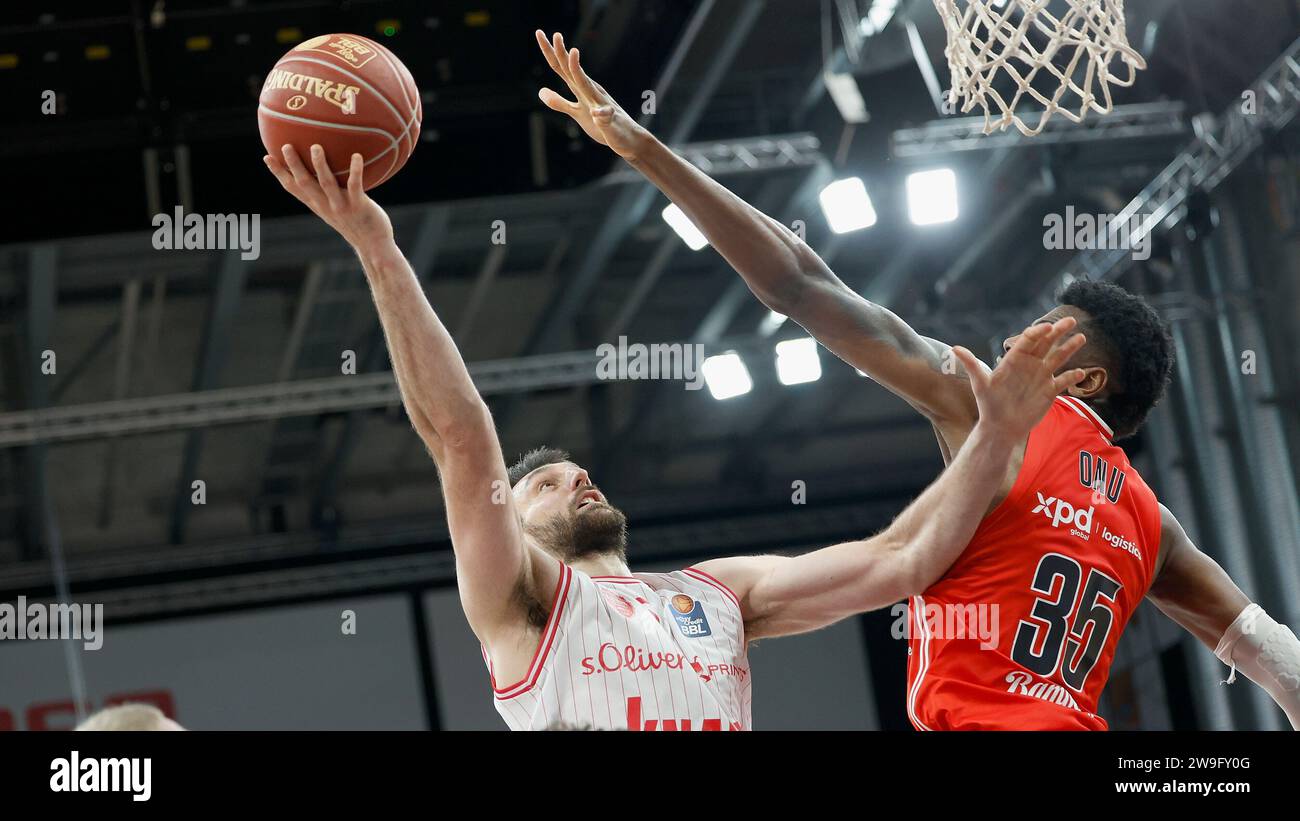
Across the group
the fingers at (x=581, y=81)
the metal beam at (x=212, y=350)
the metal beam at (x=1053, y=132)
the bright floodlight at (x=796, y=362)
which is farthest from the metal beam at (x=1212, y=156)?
the metal beam at (x=212, y=350)

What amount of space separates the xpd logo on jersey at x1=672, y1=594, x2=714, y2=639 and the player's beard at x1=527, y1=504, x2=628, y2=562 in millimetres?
266

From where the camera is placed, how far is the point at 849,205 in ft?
25.6

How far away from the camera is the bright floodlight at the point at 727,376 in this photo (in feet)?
31.6

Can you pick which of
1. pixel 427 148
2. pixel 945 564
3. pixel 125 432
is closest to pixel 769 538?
pixel 125 432

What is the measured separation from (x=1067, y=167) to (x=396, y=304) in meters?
7.74

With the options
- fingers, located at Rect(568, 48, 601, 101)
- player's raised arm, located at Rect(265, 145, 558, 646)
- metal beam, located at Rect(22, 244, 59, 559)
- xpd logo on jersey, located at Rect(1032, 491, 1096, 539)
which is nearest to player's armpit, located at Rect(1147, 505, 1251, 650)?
xpd logo on jersey, located at Rect(1032, 491, 1096, 539)

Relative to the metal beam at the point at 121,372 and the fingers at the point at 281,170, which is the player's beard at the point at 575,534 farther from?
the metal beam at the point at 121,372

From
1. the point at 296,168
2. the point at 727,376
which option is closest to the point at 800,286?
the point at 296,168

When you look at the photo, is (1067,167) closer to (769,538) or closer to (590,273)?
(590,273)

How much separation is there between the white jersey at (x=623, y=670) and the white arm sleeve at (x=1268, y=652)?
1.06 meters

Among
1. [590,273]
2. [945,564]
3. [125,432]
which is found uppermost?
[590,273]

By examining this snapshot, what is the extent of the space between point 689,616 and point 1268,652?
4.03ft
